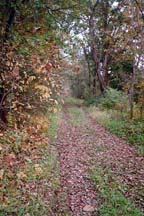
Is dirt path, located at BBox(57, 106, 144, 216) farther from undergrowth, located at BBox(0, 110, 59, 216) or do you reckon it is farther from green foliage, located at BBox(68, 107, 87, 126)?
green foliage, located at BBox(68, 107, 87, 126)

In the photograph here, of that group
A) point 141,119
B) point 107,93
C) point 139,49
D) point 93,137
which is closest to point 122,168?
point 93,137

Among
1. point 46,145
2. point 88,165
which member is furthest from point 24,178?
point 46,145

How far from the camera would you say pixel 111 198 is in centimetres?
624

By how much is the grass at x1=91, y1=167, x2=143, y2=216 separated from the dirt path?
0.13 metres

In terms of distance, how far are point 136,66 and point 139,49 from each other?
3.06ft

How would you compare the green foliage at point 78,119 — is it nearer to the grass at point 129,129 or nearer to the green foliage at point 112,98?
the grass at point 129,129

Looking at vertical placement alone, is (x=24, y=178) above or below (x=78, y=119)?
above

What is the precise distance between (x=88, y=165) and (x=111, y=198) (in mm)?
2487

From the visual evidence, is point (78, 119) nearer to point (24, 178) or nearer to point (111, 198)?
point (24, 178)

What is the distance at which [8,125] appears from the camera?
8430 millimetres

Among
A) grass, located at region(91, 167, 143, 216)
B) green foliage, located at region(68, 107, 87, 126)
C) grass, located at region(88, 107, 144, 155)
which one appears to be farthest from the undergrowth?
green foliage, located at region(68, 107, 87, 126)

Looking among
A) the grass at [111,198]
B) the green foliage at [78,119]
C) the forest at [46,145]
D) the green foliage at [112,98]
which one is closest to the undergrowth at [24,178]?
the forest at [46,145]

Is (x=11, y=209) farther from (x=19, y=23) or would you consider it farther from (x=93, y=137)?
(x=93, y=137)

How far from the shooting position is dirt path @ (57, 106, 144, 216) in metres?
6.14
